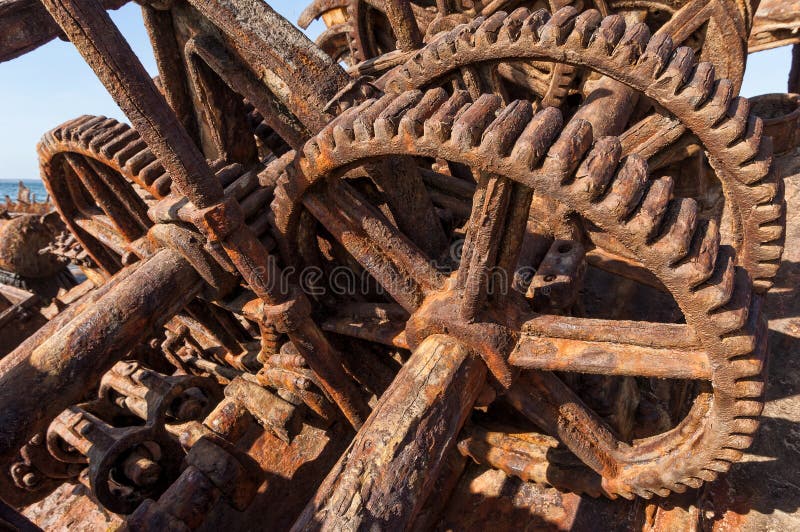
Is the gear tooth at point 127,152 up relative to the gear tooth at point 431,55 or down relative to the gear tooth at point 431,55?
down

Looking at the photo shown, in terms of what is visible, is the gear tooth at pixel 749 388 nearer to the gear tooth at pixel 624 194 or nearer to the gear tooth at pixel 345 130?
the gear tooth at pixel 624 194

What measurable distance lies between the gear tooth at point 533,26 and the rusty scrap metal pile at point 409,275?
1.2 inches

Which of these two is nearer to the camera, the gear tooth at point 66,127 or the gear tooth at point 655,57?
the gear tooth at point 655,57

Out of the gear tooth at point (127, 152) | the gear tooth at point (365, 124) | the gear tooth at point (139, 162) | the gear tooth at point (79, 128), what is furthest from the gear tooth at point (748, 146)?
the gear tooth at point (79, 128)

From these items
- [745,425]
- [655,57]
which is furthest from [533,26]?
[745,425]

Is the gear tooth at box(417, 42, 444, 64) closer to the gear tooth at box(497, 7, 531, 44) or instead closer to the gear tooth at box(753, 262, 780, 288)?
the gear tooth at box(497, 7, 531, 44)

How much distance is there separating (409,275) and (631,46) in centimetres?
146

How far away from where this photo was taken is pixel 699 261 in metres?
1.56

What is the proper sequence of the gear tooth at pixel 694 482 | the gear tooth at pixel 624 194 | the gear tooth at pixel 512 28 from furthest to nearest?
the gear tooth at pixel 512 28 < the gear tooth at pixel 694 482 < the gear tooth at pixel 624 194

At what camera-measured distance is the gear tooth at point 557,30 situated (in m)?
2.47

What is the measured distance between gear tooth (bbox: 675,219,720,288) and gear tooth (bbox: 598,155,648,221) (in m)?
0.24

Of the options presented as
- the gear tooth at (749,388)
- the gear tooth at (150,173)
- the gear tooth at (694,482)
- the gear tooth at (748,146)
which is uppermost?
the gear tooth at (748,146)

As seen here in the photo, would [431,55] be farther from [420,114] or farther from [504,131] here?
[504,131]

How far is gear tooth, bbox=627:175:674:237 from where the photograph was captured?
5.03 feet
